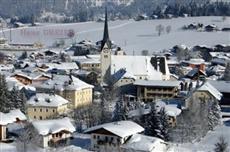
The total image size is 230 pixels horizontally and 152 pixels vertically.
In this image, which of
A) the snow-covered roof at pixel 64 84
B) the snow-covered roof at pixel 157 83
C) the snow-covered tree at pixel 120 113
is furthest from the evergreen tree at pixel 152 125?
the snow-covered roof at pixel 157 83

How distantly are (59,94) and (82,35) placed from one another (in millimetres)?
46030

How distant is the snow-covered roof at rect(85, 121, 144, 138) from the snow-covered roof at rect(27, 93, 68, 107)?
14.6 ft

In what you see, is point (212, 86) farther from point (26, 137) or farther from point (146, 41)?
point (146, 41)

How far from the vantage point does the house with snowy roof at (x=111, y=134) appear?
55.2 feet

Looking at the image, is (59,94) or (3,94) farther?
(59,94)

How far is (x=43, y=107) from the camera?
21.6m

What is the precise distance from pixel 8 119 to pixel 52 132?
191cm

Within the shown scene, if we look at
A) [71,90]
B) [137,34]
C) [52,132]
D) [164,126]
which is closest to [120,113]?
[164,126]

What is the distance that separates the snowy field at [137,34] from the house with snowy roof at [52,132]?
110 feet

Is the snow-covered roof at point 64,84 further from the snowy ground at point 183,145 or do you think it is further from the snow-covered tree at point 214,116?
the snow-covered tree at point 214,116

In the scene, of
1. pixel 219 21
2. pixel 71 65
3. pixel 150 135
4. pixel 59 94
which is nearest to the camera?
pixel 150 135

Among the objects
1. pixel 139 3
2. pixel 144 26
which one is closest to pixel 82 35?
pixel 144 26

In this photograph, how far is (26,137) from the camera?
16.8 meters

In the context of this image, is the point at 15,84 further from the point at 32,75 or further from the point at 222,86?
the point at 222,86
